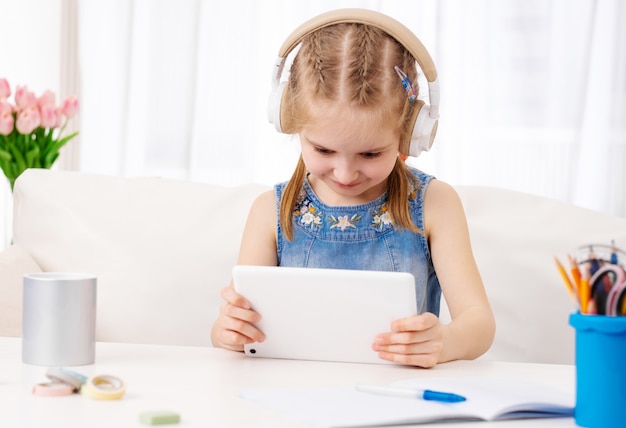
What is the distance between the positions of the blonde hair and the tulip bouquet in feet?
3.33

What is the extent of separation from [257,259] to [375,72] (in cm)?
38

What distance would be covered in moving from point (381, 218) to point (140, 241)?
45 centimetres

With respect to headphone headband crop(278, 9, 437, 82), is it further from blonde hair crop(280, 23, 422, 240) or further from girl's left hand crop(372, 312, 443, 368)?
girl's left hand crop(372, 312, 443, 368)

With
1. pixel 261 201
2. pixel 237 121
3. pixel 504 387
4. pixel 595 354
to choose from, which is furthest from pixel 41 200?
pixel 237 121

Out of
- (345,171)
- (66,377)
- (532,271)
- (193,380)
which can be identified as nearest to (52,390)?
(66,377)

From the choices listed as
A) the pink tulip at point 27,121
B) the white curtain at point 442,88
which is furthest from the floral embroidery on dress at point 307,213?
the white curtain at point 442,88

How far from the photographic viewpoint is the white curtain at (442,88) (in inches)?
120

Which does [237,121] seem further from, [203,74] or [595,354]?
[595,354]

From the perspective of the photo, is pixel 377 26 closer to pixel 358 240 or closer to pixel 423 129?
pixel 423 129

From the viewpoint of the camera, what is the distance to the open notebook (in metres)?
0.74

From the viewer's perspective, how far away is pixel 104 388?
0.83m

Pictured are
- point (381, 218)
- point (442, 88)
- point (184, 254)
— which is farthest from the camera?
point (442, 88)

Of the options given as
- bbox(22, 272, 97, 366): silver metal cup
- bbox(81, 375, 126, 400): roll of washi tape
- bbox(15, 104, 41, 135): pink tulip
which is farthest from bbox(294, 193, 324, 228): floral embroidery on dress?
bbox(15, 104, 41, 135): pink tulip

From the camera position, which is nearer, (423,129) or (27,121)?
(423,129)
